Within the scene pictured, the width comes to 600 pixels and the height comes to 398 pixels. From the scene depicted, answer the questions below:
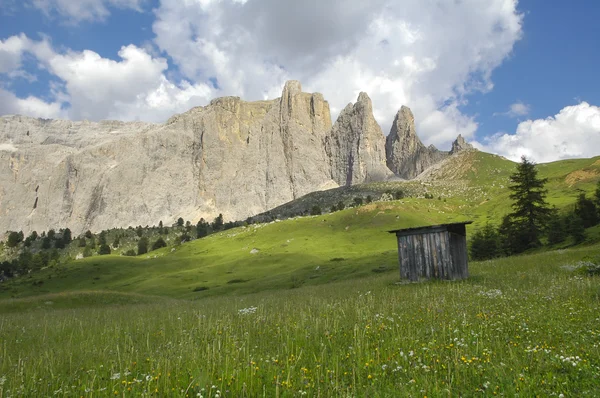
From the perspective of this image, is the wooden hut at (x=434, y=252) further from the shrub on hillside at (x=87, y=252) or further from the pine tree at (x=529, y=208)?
the shrub on hillside at (x=87, y=252)

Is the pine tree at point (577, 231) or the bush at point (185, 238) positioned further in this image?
the bush at point (185, 238)

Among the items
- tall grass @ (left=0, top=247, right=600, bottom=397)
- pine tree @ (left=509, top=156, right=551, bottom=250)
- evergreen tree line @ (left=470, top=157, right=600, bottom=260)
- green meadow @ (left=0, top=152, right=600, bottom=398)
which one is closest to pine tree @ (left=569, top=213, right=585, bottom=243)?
evergreen tree line @ (left=470, top=157, right=600, bottom=260)

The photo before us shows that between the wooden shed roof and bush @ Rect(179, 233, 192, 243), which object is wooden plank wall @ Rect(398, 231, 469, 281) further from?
bush @ Rect(179, 233, 192, 243)

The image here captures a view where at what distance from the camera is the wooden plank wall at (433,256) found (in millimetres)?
30016

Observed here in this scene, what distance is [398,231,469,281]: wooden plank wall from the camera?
1182 inches

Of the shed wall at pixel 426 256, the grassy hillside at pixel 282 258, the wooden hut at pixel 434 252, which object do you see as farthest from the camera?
the grassy hillside at pixel 282 258

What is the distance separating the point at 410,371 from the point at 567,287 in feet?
44.0

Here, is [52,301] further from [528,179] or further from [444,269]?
[528,179]

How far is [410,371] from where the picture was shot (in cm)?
723

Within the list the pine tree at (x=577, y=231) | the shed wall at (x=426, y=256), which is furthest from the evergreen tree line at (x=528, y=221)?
the shed wall at (x=426, y=256)


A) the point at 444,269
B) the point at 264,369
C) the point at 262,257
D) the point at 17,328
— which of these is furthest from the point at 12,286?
the point at 264,369

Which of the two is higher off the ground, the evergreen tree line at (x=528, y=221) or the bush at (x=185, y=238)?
the bush at (x=185, y=238)

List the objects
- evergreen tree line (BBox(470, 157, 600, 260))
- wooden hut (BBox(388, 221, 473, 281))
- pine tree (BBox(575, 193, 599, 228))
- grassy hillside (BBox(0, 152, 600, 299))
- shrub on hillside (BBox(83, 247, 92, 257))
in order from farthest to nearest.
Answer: shrub on hillside (BBox(83, 247, 92, 257)), grassy hillside (BBox(0, 152, 600, 299)), pine tree (BBox(575, 193, 599, 228)), evergreen tree line (BBox(470, 157, 600, 260)), wooden hut (BBox(388, 221, 473, 281))

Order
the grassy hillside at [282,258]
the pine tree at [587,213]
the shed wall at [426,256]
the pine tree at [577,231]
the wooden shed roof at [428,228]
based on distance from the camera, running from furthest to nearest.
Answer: the grassy hillside at [282,258] → the pine tree at [587,213] → the pine tree at [577,231] → the shed wall at [426,256] → the wooden shed roof at [428,228]
